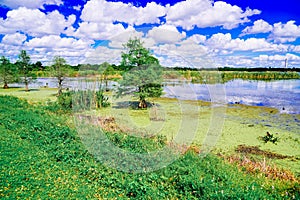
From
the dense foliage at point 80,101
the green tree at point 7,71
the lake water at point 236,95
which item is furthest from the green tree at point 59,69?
the green tree at point 7,71

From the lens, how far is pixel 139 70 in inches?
507

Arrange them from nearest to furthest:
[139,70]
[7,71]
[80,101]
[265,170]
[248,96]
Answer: [265,170] → [139,70] → [80,101] → [248,96] → [7,71]

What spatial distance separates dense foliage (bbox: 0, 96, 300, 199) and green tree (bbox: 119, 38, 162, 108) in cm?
626

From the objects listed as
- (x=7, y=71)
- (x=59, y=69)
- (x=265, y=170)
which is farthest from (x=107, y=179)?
(x=7, y=71)

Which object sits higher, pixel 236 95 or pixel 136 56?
pixel 136 56

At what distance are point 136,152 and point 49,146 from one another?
2.50 m

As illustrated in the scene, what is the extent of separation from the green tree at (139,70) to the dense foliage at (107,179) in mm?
6264

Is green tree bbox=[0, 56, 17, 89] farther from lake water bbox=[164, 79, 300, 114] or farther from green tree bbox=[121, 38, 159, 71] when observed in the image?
green tree bbox=[121, 38, 159, 71]

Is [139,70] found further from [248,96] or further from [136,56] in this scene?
[248,96]

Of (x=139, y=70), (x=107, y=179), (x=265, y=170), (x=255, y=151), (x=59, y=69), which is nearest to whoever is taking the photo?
(x=107, y=179)

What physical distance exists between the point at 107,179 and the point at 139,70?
832cm

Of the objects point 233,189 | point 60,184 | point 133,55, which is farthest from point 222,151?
point 133,55

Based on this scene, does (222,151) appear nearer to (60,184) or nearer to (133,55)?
(60,184)

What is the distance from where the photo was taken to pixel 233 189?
4562 mm
